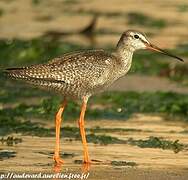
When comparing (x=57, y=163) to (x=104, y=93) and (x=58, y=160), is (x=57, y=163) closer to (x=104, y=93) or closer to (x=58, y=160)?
(x=58, y=160)

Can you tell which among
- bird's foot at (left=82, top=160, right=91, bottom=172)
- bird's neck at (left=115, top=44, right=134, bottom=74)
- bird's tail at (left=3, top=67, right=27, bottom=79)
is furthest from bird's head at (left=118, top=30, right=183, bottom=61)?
bird's foot at (left=82, top=160, right=91, bottom=172)

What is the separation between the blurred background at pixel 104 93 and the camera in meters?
13.2

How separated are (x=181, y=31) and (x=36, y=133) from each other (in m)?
11.8

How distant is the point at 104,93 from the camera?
17.9m

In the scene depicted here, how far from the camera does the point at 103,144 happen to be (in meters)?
13.6

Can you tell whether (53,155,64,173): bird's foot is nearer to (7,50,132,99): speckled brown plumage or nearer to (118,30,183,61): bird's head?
(7,50,132,99): speckled brown plumage

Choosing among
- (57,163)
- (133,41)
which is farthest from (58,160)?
(133,41)

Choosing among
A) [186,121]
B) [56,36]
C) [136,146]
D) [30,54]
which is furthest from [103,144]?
[56,36]

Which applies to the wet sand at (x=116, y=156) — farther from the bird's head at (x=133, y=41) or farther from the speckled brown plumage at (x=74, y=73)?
the bird's head at (x=133, y=41)

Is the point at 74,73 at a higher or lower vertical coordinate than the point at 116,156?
A: higher

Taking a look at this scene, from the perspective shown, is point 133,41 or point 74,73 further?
point 133,41

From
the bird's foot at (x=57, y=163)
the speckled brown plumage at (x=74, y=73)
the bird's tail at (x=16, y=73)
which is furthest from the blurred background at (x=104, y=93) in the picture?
the bird's tail at (x=16, y=73)

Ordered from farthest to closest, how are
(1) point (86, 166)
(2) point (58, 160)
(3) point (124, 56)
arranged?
(3) point (124, 56)
(2) point (58, 160)
(1) point (86, 166)

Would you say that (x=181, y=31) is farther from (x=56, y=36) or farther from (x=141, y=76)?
(x=141, y=76)
